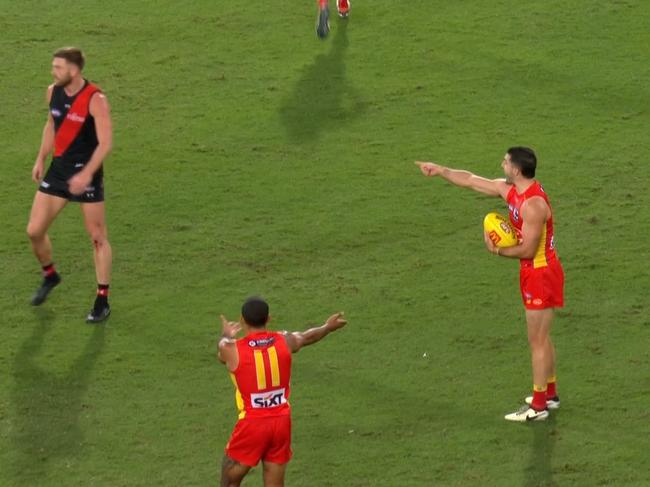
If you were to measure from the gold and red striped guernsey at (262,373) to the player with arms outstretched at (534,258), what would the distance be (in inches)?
93.6

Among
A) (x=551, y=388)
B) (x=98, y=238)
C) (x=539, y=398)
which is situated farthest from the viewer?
(x=98, y=238)

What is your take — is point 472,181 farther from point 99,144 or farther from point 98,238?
point 98,238

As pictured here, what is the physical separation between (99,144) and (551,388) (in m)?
4.21

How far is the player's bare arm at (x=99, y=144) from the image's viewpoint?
12.1 metres

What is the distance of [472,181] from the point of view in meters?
11.6

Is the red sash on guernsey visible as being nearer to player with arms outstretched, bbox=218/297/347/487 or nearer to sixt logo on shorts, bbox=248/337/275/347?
player with arms outstretched, bbox=218/297/347/487

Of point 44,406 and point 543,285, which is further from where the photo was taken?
point 44,406

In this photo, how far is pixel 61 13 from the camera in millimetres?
18594

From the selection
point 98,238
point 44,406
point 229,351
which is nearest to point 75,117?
point 98,238

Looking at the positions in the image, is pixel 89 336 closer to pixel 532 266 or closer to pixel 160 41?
pixel 532 266

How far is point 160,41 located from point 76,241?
4595 millimetres

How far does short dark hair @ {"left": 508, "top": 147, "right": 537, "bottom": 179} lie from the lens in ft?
35.9

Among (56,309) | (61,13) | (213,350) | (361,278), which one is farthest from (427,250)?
(61,13)

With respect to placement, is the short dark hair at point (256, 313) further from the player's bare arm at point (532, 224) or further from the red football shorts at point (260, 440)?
the player's bare arm at point (532, 224)
